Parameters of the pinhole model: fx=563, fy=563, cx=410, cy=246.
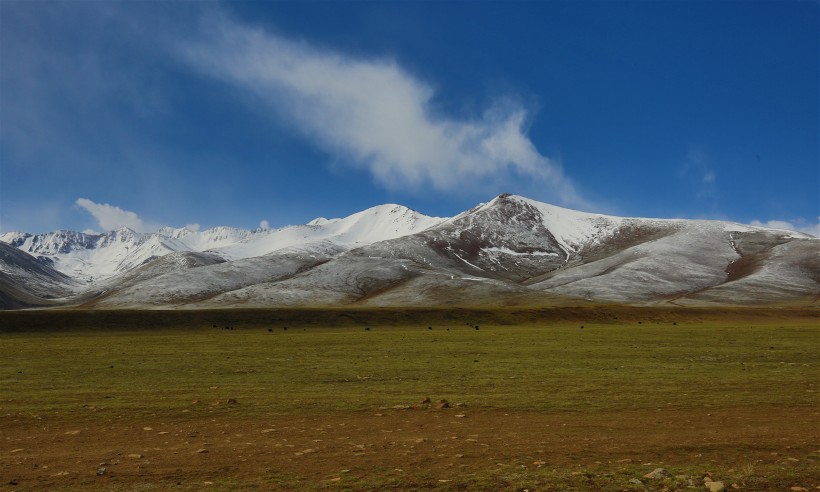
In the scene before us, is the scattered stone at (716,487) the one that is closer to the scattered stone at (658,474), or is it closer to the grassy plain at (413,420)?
the grassy plain at (413,420)

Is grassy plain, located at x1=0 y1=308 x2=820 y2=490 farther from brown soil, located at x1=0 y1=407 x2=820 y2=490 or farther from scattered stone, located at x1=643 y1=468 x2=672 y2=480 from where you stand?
scattered stone, located at x1=643 y1=468 x2=672 y2=480

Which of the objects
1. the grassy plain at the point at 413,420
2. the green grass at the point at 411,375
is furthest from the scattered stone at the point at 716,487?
the green grass at the point at 411,375

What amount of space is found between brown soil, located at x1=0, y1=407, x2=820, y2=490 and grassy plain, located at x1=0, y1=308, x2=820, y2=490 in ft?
0.24

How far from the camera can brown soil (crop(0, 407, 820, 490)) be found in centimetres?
1339

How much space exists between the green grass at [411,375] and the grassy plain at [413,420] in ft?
0.62

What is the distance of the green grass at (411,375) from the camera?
23.1m

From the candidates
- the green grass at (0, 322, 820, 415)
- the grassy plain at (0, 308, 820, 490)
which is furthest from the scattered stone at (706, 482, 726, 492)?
the green grass at (0, 322, 820, 415)

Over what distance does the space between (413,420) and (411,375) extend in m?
11.8

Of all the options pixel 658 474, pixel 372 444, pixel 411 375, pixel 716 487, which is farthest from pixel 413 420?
pixel 411 375

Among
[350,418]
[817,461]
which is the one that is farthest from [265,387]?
[817,461]

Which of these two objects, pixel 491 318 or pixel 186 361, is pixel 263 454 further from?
pixel 491 318

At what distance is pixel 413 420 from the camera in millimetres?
19531

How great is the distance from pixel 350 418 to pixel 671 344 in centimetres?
3856

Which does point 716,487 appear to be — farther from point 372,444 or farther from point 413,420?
point 413,420
